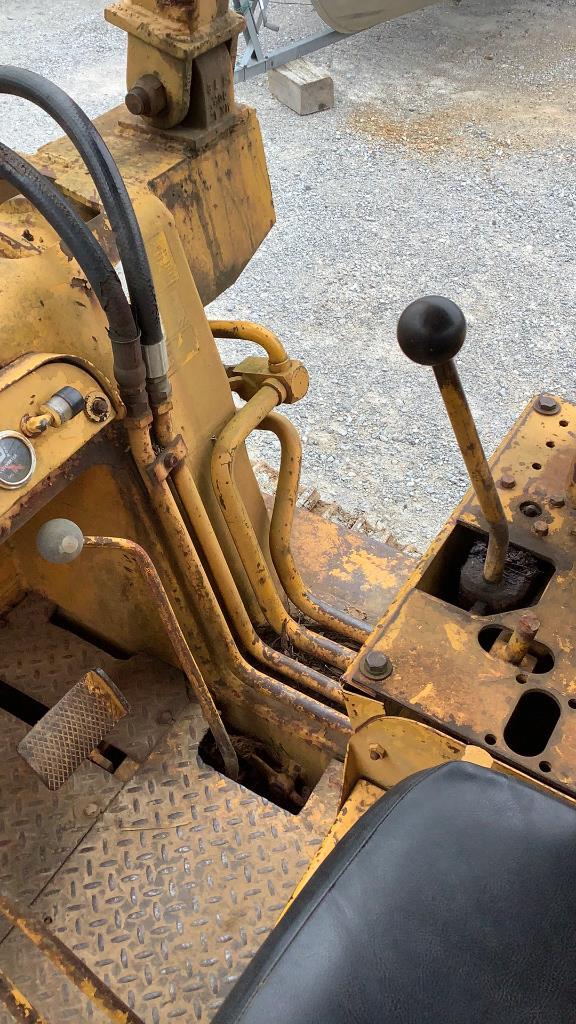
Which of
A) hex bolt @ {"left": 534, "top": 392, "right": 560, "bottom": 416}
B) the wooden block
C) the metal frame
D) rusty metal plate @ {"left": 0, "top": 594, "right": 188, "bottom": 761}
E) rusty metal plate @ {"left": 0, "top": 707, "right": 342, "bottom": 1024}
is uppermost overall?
the metal frame

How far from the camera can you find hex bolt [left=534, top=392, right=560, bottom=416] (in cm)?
154

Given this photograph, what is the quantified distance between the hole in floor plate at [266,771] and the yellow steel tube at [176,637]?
0.05 metres

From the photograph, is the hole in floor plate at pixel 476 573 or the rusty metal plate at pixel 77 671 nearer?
the hole in floor plate at pixel 476 573

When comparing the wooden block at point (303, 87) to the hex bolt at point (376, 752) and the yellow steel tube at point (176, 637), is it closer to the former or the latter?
the yellow steel tube at point (176, 637)

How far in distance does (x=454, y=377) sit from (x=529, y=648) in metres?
0.40

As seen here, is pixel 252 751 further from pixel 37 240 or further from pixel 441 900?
pixel 37 240

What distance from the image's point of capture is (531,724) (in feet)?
4.29

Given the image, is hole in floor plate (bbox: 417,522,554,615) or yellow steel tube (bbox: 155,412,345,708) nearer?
hole in floor plate (bbox: 417,522,554,615)

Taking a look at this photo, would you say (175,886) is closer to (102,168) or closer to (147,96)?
(102,168)

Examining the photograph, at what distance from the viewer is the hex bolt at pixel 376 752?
53.2 inches

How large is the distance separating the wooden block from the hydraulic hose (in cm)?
419

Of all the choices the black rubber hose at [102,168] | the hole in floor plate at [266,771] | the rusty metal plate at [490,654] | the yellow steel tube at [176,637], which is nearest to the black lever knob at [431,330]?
the rusty metal plate at [490,654]

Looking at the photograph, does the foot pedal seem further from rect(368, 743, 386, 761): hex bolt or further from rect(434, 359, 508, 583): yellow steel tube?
rect(434, 359, 508, 583): yellow steel tube

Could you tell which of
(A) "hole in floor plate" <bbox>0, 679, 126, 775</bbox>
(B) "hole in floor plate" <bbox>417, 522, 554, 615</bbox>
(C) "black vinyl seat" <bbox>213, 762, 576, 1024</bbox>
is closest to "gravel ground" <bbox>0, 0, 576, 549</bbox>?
(A) "hole in floor plate" <bbox>0, 679, 126, 775</bbox>
